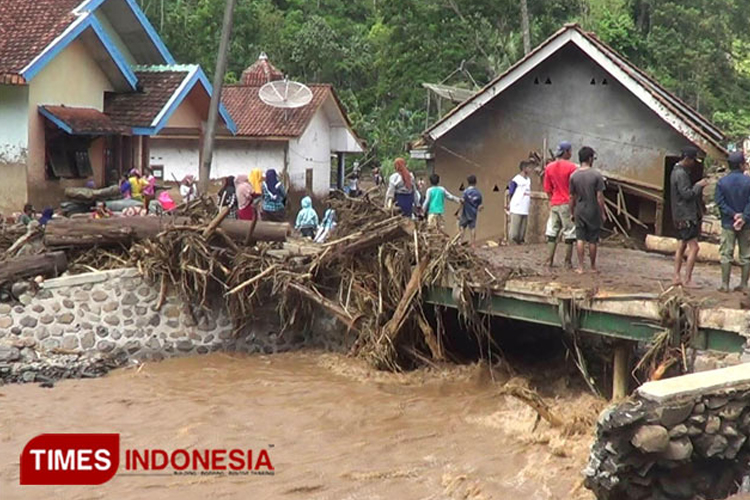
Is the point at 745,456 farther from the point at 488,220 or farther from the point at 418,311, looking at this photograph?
the point at 488,220

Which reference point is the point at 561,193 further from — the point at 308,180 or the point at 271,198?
the point at 308,180

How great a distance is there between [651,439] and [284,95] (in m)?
17.2

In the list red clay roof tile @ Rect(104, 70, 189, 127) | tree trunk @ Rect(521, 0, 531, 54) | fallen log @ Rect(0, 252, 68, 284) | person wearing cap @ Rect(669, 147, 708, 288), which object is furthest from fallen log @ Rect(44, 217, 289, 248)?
tree trunk @ Rect(521, 0, 531, 54)

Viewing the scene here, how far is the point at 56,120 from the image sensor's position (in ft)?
60.5

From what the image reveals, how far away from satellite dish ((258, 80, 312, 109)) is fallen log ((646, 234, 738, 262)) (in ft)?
32.1

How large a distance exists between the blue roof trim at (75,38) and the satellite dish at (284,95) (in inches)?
142

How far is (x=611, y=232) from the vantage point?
1816 centimetres

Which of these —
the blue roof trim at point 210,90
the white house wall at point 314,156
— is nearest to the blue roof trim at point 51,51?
the blue roof trim at point 210,90

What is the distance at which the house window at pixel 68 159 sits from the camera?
1916 centimetres

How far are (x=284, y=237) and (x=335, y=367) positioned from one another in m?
2.19

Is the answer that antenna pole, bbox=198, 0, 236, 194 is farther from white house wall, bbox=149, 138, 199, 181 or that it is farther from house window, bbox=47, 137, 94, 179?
white house wall, bbox=149, 138, 199, 181

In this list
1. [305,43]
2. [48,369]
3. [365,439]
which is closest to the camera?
[365,439]

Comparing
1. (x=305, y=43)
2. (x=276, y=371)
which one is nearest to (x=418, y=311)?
(x=276, y=371)

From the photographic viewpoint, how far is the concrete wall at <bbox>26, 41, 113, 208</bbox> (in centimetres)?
1855
